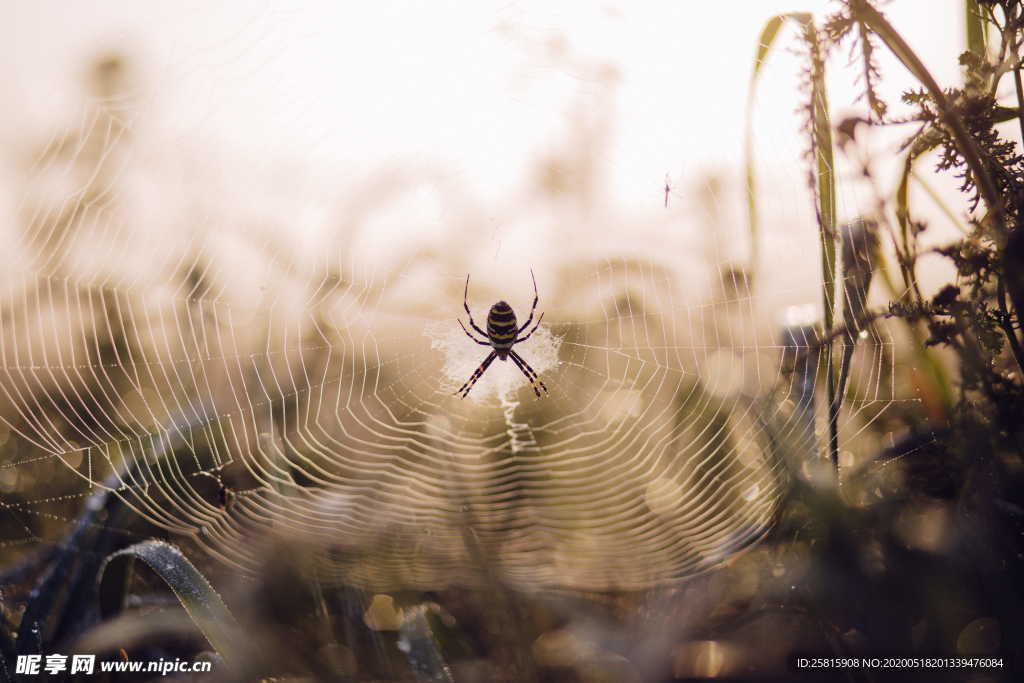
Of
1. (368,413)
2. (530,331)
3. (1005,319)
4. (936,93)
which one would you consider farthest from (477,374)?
(936,93)

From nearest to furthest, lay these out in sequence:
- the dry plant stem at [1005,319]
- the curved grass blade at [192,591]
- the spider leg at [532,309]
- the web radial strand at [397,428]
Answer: the dry plant stem at [1005,319], the curved grass blade at [192,591], the web radial strand at [397,428], the spider leg at [532,309]

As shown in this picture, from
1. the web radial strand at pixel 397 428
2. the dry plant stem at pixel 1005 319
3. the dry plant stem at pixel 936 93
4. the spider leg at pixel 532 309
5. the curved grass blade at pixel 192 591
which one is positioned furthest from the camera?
the spider leg at pixel 532 309

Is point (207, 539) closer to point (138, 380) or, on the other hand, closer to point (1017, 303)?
point (138, 380)

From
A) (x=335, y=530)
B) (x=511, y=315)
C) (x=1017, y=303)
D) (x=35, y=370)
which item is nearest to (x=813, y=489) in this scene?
(x=1017, y=303)

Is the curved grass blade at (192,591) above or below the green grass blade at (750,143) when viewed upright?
below

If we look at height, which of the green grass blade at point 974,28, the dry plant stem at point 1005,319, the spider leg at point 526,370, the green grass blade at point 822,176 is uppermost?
the green grass blade at point 974,28

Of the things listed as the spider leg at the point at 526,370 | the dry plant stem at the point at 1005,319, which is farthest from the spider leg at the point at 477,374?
the dry plant stem at the point at 1005,319

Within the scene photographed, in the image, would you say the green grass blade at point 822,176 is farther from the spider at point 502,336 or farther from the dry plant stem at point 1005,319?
the spider at point 502,336

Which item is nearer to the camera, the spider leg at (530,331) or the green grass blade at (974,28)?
the green grass blade at (974,28)
